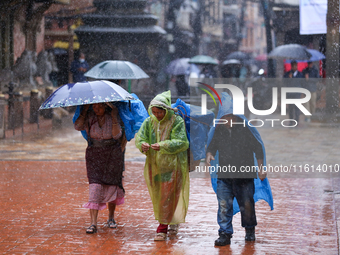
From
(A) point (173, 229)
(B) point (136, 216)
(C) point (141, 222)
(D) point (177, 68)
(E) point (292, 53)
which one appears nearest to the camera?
(A) point (173, 229)

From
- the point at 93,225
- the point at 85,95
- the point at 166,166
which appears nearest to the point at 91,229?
the point at 93,225

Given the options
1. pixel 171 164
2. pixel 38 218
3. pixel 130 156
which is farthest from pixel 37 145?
pixel 171 164

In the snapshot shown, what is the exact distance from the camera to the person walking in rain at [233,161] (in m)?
5.52

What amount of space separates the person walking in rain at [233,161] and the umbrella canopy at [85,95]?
1.01 m

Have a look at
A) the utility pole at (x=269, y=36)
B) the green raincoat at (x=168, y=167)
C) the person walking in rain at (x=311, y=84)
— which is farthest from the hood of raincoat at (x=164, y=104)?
the utility pole at (x=269, y=36)

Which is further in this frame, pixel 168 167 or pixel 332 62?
pixel 332 62

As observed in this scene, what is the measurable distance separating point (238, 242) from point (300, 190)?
112 inches

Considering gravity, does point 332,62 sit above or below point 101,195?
above

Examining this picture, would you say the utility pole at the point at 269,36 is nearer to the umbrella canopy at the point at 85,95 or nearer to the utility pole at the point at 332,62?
the utility pole at the point at 332,62

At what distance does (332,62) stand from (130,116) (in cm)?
1177

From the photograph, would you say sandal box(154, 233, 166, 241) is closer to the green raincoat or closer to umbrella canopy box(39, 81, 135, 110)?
the green raincoat

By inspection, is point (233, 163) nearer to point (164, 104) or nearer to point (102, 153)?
point (164, 104)

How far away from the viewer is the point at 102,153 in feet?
19.7

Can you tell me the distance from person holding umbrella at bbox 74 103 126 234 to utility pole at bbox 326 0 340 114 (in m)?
11.9
